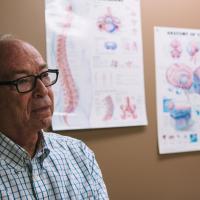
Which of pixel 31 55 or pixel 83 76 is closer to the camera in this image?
pixel 31 55

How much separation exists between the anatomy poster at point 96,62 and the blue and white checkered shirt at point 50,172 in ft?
1.21

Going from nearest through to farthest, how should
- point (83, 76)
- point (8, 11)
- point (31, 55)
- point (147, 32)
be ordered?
point (31, 55), point (8, 11), point (83, 76), point (147, 32)

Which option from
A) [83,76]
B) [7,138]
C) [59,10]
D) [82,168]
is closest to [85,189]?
[82,168]

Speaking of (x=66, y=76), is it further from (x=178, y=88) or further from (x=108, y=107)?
(x=178, y=88)

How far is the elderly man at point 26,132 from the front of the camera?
1191 millimetres

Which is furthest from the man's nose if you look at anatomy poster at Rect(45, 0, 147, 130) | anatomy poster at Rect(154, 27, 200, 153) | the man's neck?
anatomy poster at Rect(154, 27, 200, 153)

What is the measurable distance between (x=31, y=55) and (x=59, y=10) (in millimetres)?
620

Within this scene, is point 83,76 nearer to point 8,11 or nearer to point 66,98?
point 66,98

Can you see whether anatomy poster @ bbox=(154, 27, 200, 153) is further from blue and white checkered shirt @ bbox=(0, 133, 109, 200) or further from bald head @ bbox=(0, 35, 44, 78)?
bald head @ bbox=(0, 35, 44, 78)

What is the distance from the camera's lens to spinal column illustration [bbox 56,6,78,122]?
178 centimetres

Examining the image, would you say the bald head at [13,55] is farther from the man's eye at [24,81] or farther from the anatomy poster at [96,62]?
→ the anatomy poster at [96,62]

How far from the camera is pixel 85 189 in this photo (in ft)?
4.41

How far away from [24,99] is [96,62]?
2.38 feet

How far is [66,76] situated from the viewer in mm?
1792
